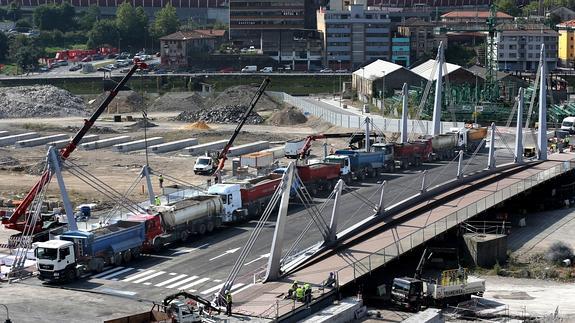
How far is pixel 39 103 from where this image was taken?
109m

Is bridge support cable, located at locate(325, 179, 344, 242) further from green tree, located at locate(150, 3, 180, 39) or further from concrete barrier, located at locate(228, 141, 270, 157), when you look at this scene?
green tree, located at locate(150, 3, 180, 39)

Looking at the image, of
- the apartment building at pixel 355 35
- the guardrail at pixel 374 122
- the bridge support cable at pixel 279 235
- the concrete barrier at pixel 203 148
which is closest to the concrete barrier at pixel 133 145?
the concrete barrier at pixel 203 148

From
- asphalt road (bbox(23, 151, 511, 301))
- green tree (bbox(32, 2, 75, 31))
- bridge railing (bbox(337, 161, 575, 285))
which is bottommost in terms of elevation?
asphalt road (bbox(23, 151, 511, 301))

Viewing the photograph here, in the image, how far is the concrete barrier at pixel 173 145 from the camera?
79562 millimetres

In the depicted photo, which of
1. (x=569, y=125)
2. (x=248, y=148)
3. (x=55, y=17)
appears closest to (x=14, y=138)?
(x=248, y=148)

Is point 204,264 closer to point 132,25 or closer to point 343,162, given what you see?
point 343,162

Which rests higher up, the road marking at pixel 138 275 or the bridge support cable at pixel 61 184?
the bridge support cable at pixel 61 184

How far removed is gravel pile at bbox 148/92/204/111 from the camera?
112m

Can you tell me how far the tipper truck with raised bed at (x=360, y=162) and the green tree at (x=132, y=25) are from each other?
103m

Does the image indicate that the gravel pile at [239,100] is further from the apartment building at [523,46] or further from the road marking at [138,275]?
the road marking at [138,275]

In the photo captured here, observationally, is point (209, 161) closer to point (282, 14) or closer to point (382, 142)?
point (382, 142)

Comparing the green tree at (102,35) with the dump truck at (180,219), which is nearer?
the dump truck at (180,219)

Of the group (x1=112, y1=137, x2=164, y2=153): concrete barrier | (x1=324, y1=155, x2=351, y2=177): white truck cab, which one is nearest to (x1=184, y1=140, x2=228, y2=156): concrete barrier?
(x1=112, y1=137, x2=164, y2=153): concrete barrier

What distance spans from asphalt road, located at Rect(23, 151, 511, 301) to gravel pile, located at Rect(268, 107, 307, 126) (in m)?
43.1
